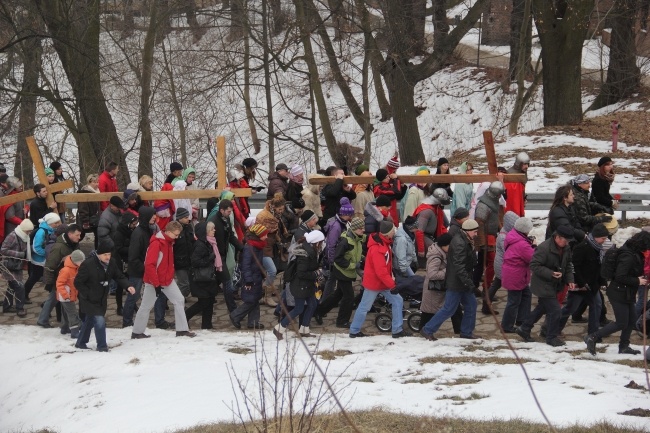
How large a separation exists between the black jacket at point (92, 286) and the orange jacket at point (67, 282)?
0.39 m

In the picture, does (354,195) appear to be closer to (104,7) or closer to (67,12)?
(67,12)

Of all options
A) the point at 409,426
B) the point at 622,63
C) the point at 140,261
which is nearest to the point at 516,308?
the point at 409,426

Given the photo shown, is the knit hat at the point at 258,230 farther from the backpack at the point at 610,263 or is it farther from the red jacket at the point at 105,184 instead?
the backpack at the point at 610,263

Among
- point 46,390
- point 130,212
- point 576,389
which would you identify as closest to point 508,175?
point 576,389

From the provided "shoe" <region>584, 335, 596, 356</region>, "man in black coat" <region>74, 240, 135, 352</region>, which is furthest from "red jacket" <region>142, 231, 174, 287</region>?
"shoe" <region>584, 335, 596, 356</region>

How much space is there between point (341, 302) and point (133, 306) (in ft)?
9.02

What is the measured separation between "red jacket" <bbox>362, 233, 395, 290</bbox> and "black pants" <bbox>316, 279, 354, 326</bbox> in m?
0.56

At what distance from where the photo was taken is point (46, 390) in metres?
9.92

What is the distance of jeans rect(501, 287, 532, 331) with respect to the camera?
1059cm

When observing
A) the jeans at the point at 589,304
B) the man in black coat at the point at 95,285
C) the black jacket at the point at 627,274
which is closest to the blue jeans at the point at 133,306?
the man in black coat at the point at 95,285

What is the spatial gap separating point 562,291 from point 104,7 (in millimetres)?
17567

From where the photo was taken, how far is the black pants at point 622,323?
9.64 metres

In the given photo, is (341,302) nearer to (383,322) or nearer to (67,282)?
(383,322)

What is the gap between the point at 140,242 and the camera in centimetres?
1138
